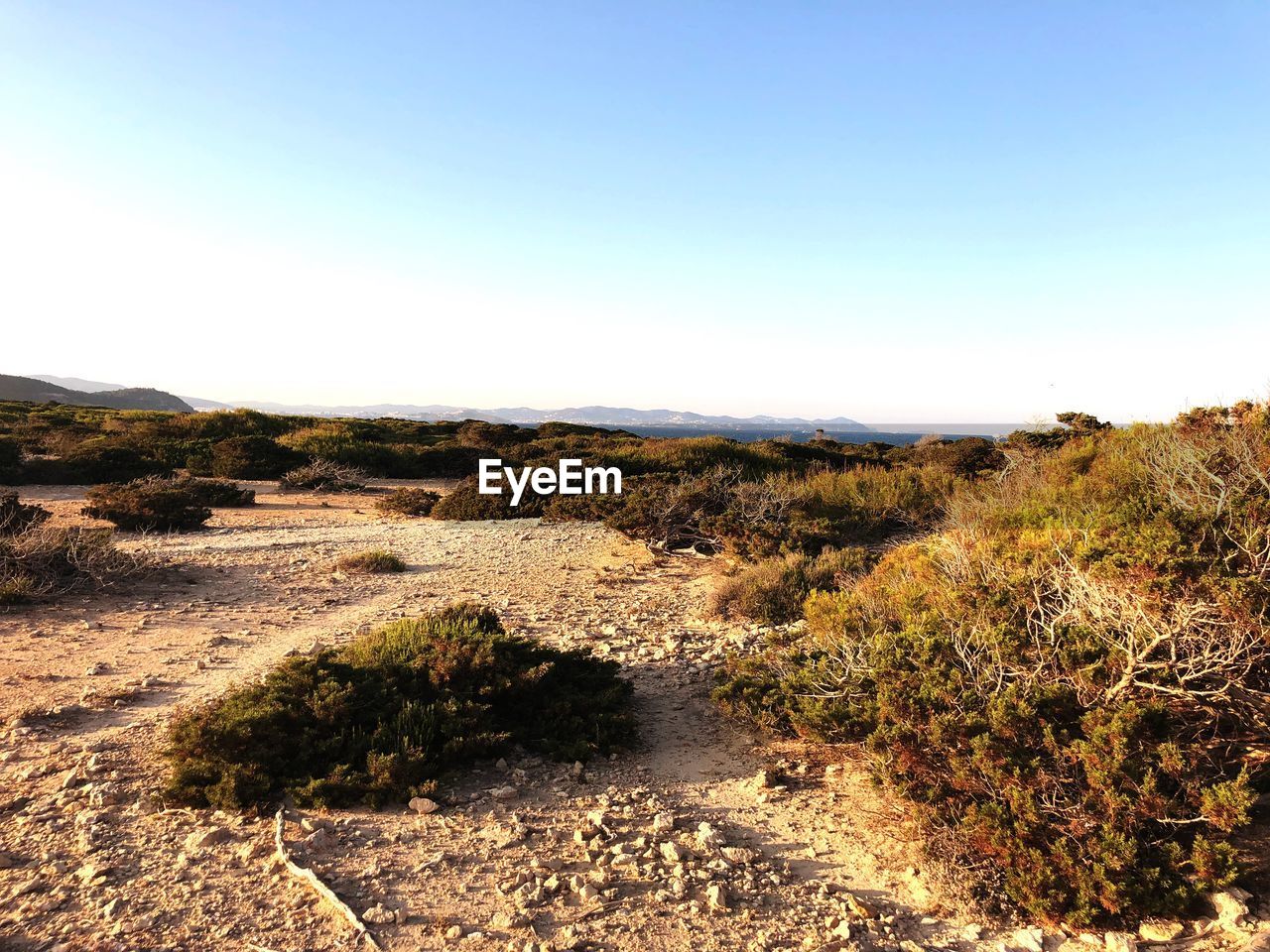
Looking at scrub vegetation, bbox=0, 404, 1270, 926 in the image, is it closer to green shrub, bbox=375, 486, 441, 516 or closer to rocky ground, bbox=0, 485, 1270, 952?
rocky ground, bbox=0, 485, 1270, 952

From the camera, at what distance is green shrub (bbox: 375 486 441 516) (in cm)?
1434

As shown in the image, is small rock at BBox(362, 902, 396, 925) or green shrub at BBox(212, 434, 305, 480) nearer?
small rock at BBox(362, 902, 396, 925)

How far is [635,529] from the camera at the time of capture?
1052 cm

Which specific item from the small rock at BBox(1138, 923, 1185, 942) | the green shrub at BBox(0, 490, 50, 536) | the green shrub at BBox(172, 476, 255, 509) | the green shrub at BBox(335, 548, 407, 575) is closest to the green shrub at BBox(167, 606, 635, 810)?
the small rock at BBox(1138, 923, 1185, 942)

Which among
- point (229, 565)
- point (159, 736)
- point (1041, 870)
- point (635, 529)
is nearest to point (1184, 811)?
point (1041, 870)

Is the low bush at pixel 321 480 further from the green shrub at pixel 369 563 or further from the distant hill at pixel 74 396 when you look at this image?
the distant hill at pixel 74 396

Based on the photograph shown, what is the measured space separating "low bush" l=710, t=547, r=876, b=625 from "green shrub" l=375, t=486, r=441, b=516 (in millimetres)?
8435

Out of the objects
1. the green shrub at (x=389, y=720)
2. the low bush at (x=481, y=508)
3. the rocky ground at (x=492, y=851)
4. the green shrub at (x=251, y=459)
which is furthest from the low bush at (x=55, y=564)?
the green shrub at (x=251, y=459)

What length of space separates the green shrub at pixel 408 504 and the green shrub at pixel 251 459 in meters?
5.81

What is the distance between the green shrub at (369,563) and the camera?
9055mm

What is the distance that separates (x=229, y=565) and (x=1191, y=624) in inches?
388

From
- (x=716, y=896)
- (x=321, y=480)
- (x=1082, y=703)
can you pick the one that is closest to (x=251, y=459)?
(x=321, y=480)

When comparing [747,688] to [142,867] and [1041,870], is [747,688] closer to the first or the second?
[1041,870]

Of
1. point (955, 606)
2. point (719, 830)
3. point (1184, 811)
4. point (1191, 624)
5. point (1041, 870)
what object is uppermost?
point (1191, 624)
